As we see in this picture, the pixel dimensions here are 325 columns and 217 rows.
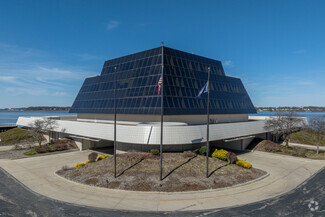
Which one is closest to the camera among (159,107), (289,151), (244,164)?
(244,164)

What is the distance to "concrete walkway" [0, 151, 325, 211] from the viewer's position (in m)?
16.3

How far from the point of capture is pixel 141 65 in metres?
40.8

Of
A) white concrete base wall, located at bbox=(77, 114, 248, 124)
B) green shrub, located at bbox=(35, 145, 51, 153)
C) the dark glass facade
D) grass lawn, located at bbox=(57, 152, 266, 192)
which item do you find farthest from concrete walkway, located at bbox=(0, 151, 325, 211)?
the dark glass facade

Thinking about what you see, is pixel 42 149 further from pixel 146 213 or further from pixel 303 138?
pixel 303 138

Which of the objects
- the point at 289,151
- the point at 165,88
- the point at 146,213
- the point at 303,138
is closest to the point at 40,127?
the point at 165,88

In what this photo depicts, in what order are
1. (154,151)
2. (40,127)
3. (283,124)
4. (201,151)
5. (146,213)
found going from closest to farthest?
(146,213) < (154,151) < (201,151) < (40,127) < (283,124)

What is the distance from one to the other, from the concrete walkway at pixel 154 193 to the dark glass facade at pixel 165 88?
1570 cm

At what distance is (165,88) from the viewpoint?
34.0 meters

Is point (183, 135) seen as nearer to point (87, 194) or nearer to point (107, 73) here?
point (87, 194)

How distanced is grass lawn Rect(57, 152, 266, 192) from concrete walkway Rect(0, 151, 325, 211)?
38.5 inches

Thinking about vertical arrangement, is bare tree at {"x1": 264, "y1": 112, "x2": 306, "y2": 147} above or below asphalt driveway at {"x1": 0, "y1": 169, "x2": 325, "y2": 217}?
above

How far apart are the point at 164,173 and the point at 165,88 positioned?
15.9 metres

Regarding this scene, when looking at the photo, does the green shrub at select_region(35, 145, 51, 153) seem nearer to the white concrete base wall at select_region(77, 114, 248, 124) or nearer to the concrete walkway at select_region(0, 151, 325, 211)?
the concrete walkway at select_region(0, 151, 325, 211)

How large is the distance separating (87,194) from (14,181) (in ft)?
33.0
